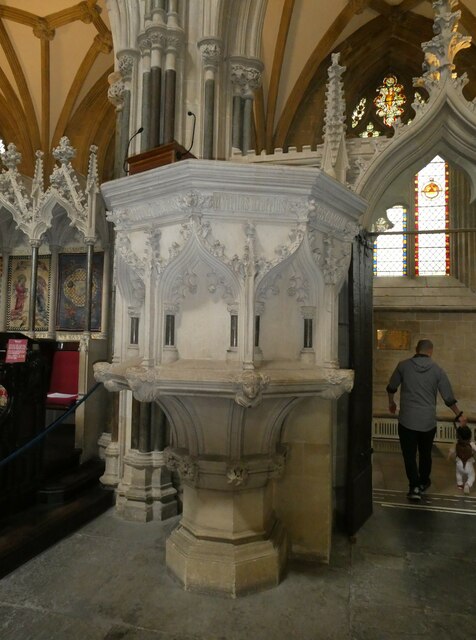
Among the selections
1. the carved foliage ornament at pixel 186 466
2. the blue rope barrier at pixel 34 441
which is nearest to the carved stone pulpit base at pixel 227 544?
the carved foliage ornament at pixel 186 466

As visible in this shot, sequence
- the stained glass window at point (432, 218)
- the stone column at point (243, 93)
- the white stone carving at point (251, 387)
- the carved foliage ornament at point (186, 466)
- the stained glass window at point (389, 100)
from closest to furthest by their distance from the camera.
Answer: the white stone carving at point (251, 387) < the carved foliage ornament at point (186, 466) < the stone column at point (243, 93) < the stained glass window at point (432, 218) < the stained glass window at point (389, 100)

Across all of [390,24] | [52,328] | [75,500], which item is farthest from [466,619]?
[390,24]

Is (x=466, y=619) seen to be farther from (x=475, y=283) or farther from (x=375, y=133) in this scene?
(x=375, y=133)

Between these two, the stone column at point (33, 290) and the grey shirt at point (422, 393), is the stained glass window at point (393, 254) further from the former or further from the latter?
the stone column at point (33, 290)

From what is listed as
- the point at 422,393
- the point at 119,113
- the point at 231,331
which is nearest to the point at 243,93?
the point at 119,113

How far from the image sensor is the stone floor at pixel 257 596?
7.47 feet

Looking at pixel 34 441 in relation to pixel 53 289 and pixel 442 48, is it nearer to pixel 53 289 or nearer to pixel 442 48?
pixel 53 289

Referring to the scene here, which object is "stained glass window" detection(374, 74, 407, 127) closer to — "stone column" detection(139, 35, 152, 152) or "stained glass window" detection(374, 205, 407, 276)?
"stained glass window" detection(374, 205, 407, 276)

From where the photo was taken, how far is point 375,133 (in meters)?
9.95

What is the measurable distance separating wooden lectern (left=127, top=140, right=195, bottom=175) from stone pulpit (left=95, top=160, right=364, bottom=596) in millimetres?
364

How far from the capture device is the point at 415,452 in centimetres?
427

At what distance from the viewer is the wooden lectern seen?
2.84 metres

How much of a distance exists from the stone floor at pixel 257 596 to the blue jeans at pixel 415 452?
0.72 metres

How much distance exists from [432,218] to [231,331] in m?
7.94
